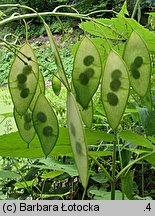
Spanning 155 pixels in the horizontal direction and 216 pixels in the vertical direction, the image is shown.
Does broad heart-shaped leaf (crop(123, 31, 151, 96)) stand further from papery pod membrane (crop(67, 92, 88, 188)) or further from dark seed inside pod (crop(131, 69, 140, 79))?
papery pod membrane (crop(67, 92, 88, 188))

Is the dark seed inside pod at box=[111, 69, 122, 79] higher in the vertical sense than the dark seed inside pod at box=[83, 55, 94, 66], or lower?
lower

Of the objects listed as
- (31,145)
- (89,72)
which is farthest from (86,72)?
(31,145)

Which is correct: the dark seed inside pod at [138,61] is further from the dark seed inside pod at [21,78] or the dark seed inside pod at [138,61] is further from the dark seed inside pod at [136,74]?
the dark seed inside pod at [21,78]

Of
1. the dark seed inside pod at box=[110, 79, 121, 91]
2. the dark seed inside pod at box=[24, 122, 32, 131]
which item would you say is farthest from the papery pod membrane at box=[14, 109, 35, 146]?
the dark seed inside pod at box=[110, 79, 121, 91]

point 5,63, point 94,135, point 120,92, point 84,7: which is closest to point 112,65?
point 120,92

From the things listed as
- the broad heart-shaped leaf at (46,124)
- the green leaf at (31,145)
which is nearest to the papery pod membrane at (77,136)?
the broad heart-shaped leaf at (46,124)

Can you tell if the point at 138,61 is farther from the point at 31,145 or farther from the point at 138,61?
the point at 31,145

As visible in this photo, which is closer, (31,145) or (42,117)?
(42,117)
